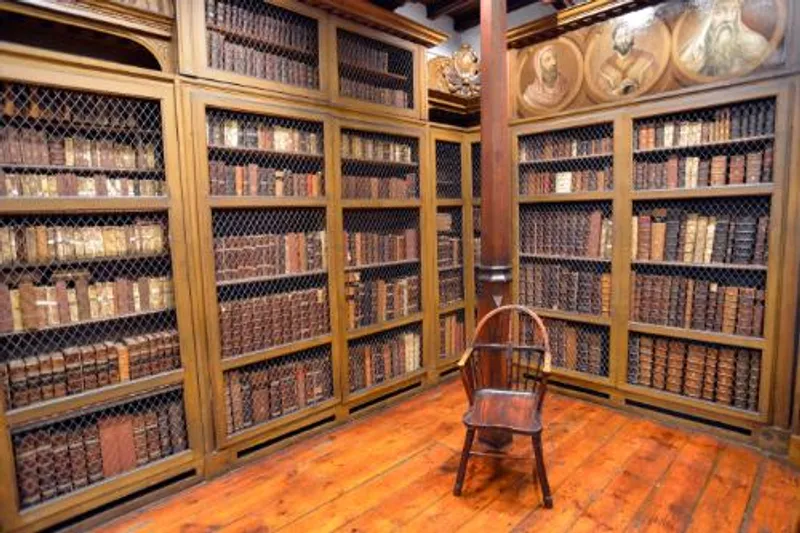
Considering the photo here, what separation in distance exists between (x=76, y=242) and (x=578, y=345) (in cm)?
322

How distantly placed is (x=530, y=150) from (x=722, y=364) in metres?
1.97

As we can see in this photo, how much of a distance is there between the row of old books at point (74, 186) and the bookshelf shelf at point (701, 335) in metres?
3.04

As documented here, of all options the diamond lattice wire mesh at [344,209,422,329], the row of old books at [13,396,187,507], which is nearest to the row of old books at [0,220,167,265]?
the row of old books at [13,396,187,507]

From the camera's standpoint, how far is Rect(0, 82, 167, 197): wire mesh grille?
1.87m

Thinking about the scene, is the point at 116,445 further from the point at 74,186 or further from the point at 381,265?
the point at 381,265

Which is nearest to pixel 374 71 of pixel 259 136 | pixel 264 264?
pixel 259 136

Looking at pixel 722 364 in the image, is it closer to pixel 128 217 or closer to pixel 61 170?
pixel 128 217

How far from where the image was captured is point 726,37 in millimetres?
2469

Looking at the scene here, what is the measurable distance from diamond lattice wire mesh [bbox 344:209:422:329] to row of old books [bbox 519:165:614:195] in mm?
931

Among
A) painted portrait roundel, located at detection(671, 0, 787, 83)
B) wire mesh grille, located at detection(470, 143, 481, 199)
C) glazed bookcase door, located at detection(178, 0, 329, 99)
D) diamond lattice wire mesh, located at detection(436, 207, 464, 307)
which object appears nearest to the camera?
glazed bookcase door, located at detection(178, 0, 329, 99)

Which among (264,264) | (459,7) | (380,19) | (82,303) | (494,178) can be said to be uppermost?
(459,7)

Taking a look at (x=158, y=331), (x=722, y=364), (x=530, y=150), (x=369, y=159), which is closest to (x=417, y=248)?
(x=369, y=159)

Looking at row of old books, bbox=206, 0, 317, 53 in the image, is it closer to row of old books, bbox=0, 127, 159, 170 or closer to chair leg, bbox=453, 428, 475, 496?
row of old books, bbox=0, 127, 159, 170

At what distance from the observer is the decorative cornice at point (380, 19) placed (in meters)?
2.68
